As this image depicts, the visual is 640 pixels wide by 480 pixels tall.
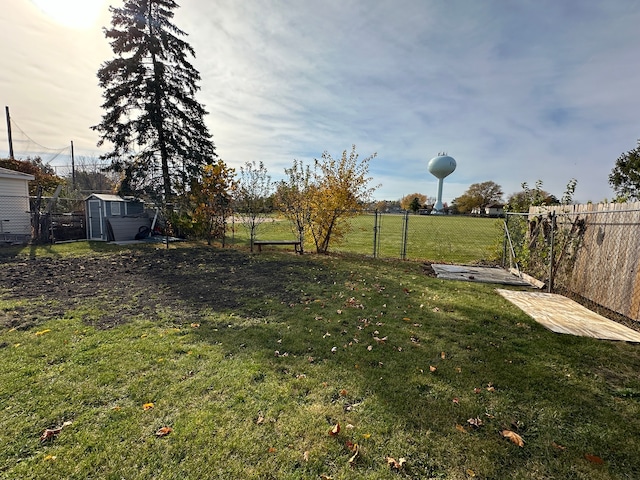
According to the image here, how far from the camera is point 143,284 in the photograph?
21.3 feet

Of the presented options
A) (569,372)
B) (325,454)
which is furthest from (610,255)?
(325,454)

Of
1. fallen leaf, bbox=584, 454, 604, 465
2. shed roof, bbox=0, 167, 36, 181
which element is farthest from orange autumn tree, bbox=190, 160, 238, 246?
fallen leaf, bbox=584, 454, 604, 465

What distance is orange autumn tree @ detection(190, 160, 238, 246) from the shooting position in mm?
12242

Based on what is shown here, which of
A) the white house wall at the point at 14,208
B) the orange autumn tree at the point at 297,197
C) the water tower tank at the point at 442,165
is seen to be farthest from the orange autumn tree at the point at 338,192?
the water tower tank at the point at 442,165

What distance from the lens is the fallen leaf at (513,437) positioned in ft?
7.43

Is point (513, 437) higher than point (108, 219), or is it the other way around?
point (108, 219)

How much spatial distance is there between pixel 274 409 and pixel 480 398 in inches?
77.4

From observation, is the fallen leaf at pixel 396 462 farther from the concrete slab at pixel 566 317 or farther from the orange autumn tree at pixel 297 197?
the orange autumn tree at pixel 297 197

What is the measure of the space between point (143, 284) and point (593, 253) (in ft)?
31.7

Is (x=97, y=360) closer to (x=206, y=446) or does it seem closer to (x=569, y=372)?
(x=206, y=446)

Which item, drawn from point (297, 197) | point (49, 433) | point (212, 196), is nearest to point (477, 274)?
point (297, 197)

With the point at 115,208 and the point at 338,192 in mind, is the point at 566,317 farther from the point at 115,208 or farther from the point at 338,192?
the point at 115,208

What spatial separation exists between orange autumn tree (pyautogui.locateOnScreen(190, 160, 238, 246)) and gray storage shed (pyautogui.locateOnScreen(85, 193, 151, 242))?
359 cm

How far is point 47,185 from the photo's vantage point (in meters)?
17.5
